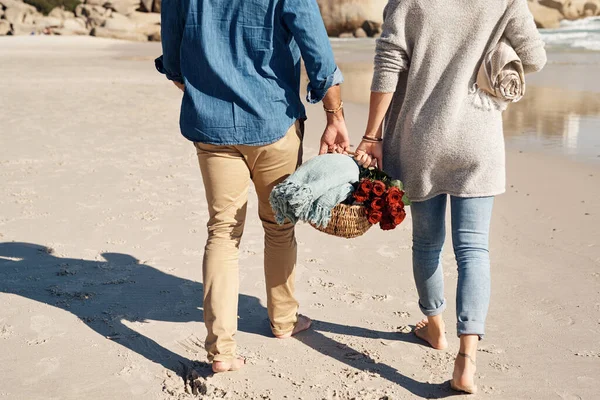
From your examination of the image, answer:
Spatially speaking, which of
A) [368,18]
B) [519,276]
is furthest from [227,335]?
[368,18]

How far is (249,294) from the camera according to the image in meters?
4.01

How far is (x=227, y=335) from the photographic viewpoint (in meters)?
3.10

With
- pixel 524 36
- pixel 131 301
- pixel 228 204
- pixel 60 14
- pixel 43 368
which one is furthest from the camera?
pixel 60 14

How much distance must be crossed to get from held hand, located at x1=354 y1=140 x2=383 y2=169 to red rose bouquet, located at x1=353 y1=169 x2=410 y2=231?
11 centimetres

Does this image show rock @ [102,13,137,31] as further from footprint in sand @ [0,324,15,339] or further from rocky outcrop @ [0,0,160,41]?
footprint in sand @ [0,324,15,339]

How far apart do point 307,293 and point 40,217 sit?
7.75 feet

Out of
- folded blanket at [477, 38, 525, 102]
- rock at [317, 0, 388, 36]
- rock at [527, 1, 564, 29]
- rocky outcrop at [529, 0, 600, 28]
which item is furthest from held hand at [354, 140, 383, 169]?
rock at [527, 1, 564, 29]

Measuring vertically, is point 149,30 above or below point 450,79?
below

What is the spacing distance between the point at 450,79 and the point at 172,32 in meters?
1.13

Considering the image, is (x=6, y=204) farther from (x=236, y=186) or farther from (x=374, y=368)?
(x=374, y=368)

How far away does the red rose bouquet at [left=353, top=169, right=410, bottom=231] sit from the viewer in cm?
285

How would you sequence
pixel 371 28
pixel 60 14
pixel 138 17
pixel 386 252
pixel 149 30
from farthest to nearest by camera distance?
pixel 60 14 → pixel 138 17 → pixel 149 30 → pixel 371 28 → pixel 386 252

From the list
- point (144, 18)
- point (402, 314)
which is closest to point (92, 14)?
point (144, 18)

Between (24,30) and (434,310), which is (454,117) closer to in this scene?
(434,310)
